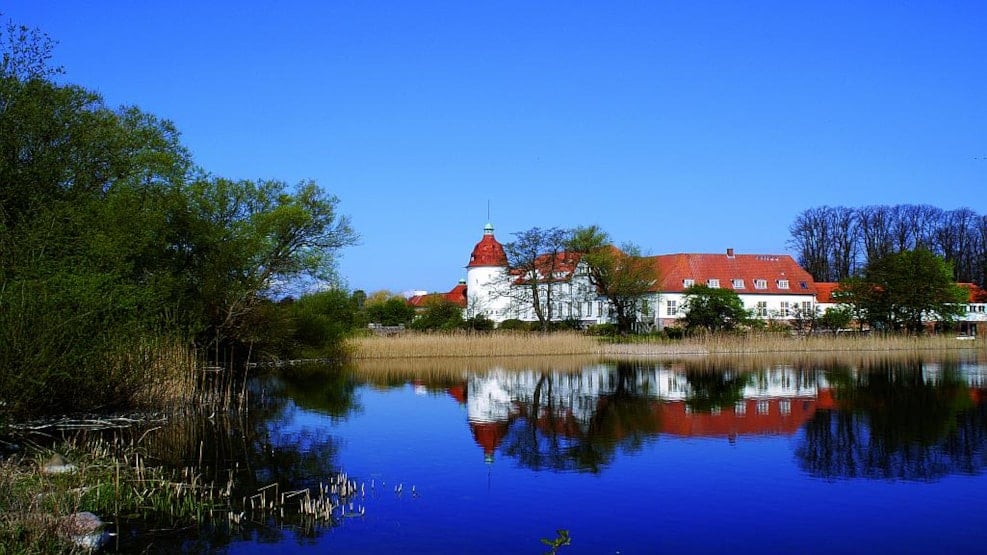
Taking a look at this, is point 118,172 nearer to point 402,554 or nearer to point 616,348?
point 402,554

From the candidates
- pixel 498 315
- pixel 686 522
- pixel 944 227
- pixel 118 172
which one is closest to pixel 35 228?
pixel 118 172

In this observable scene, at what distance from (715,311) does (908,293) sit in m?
11.9

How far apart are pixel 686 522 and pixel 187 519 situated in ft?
16.9

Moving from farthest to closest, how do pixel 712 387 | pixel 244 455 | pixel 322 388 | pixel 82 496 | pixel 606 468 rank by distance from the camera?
pixel 322 388, pixel 712 387, pixel 244 455, pixel 606 468, pixel 82 496

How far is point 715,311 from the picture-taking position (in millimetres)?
48844

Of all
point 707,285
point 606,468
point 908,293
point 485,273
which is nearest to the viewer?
point 606,468

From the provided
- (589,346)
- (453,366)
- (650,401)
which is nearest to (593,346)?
(589,346)

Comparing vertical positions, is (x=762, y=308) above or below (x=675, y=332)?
above

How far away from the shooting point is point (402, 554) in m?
8.47

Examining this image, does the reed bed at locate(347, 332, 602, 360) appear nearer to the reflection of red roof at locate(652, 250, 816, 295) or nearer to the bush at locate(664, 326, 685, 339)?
the bush at locate(664, 326, 685, 339)

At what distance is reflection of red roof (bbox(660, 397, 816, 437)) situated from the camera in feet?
53.6

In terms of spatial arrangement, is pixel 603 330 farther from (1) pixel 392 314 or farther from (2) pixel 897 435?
(2) pixel 897 435

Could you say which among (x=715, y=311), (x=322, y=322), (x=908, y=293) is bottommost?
(x=322, y=322)

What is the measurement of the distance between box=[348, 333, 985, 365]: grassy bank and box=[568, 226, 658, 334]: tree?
8.31 m
